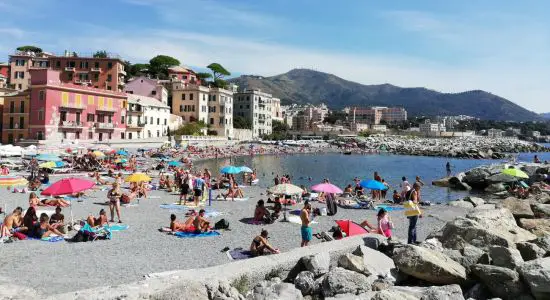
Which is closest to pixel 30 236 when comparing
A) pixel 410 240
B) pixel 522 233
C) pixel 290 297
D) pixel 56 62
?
pixel 290 297

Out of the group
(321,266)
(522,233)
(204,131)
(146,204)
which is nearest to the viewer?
(321,266)

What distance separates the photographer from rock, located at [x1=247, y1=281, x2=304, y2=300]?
8860mm

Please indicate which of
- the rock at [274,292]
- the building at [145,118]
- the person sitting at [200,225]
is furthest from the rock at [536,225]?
the building at [145,118]

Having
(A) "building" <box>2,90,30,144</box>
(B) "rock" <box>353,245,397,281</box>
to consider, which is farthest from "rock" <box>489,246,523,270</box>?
(A) "building" <box>2,90,30,144</box>

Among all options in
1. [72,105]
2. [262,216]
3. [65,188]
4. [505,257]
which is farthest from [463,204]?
[72,105]

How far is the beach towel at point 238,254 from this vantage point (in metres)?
12.5

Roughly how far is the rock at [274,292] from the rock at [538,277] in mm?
4534

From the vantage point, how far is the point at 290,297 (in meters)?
8.94

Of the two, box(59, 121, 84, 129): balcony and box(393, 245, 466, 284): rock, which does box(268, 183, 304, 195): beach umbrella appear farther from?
box(59, 121, 84, 129): balcony

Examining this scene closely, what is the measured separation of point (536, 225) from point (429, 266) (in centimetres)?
922

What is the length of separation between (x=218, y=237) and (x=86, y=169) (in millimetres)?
25081

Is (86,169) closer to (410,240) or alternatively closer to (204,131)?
(410,240)

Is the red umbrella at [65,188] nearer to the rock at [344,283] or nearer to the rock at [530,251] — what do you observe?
the rock at [344,283]

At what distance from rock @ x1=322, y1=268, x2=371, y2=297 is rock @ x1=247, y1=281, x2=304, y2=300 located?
0.64 metres
